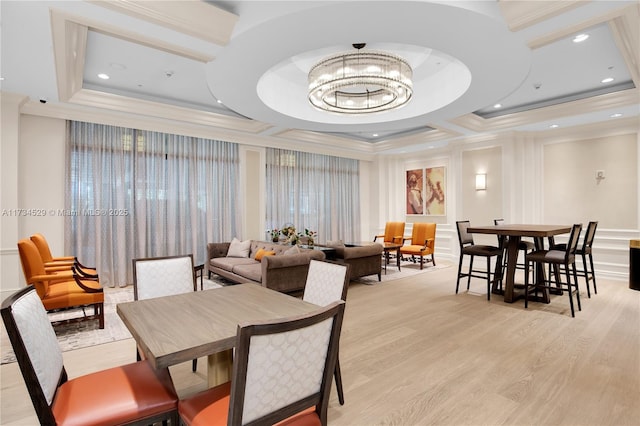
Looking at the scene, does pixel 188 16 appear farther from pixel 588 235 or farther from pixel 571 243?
pixel 588 235

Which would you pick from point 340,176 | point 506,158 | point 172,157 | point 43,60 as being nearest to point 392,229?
point 340,176

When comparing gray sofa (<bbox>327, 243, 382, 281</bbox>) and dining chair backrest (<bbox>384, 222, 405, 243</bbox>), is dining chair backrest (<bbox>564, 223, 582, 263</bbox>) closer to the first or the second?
gray sofa (<bbox>327, 243, 382, 281</bbox>)

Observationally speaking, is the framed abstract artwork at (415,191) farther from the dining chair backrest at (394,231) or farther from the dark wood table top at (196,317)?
the dark wood table top at (196,317)

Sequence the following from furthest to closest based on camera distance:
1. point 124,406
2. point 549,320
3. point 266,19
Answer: point 549,320 < point 266,19 < point 124,406

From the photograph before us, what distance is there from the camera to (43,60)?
3277 millimetres

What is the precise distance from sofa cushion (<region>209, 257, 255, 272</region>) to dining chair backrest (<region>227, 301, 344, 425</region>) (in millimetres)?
4009

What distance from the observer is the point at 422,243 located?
7180mm

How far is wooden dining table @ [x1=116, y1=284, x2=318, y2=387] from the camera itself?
1.36 m

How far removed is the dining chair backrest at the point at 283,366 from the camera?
1.07 metres

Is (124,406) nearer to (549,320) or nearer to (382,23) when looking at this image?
(382,23)

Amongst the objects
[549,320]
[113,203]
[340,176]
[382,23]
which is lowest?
[549,320]

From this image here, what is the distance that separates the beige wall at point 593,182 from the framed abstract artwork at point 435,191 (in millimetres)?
2116

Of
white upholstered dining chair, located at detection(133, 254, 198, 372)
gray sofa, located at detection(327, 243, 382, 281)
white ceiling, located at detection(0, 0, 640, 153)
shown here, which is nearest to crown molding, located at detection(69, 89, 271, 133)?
white ceiling, located at detection(0, 0, 640, 153)

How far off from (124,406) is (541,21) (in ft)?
12.1
